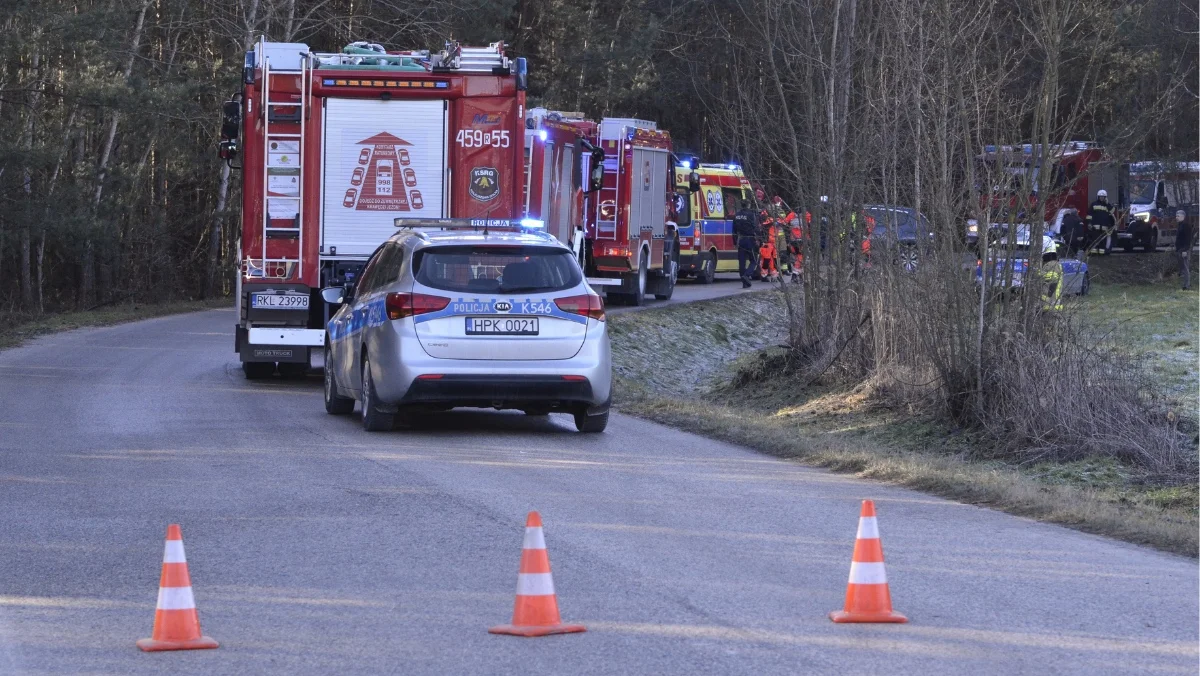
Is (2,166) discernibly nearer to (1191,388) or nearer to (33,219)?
(33,219)

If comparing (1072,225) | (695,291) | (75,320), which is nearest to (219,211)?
(75,320)

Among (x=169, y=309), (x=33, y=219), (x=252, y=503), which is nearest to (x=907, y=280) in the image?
(x=252, y=503)

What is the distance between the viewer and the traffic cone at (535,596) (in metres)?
6.13

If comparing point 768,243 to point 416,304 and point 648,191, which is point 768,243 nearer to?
point 648,191

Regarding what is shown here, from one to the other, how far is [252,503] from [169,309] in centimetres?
2341

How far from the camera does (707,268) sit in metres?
39.2

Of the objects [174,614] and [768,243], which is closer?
[174,614]

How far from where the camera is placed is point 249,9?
1494 inches

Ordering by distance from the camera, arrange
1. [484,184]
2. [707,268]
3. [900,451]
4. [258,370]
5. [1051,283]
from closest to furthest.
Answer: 1. [900,451]
2. [1051,283]
3. [484,184]
4. [258,370]
5. [707,268]

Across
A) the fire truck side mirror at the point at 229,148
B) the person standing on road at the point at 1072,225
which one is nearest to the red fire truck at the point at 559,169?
the fire truck side mirror at the point at 229,148

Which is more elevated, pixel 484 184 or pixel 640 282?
pixel 484 184

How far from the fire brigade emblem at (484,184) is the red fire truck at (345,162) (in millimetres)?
11

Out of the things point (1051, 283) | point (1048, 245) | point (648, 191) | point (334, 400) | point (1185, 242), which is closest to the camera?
point (1051, 283)

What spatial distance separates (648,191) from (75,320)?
1090cm
